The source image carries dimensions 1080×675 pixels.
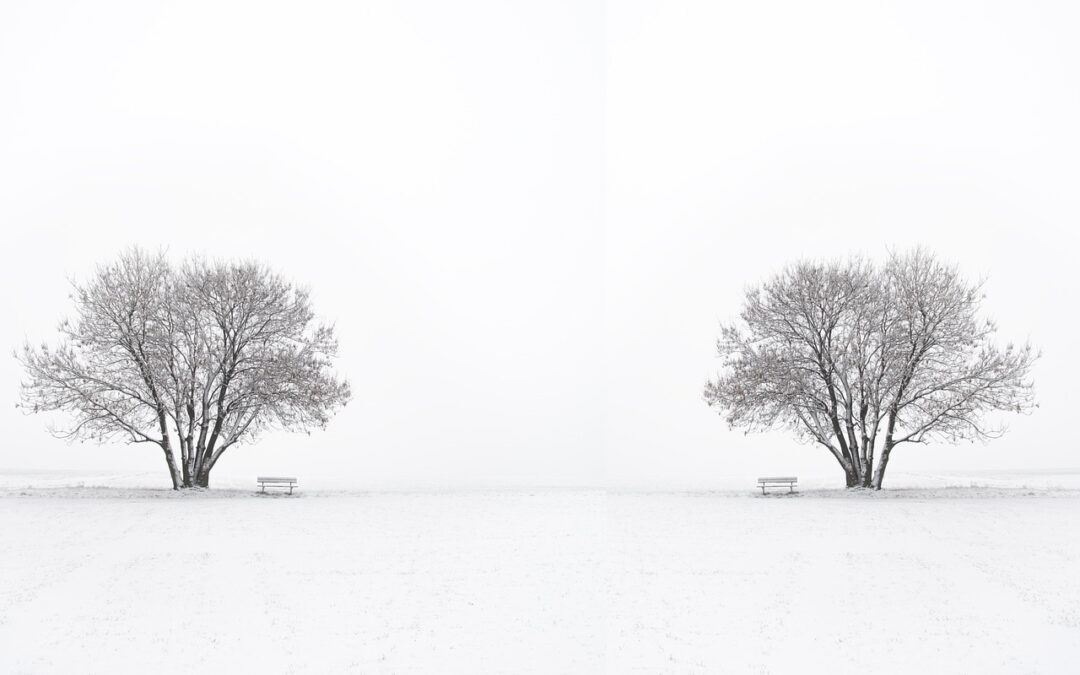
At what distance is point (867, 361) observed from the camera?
28047 millimetres

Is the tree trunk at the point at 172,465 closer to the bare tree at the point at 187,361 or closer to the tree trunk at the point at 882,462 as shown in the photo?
the bare tree at the point at 187,361

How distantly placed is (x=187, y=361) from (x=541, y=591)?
18.4 metres

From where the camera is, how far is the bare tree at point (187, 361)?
27.5 m

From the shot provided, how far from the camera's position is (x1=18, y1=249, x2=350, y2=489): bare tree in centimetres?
2747

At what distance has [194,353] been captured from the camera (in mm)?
28484

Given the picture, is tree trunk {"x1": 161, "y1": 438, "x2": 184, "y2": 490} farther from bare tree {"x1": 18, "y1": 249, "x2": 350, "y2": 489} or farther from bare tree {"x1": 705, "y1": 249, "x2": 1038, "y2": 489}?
bare tree {"x1": 705, "y1": 249, "x2": 1038, "y2": 489}

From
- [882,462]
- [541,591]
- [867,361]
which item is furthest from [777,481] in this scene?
[541,591]

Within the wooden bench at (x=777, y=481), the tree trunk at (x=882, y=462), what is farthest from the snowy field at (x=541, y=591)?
the wooden bench at (x=777, y=481)

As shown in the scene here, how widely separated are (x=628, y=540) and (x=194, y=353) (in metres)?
17.9

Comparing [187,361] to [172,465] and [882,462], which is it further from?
[882,462]

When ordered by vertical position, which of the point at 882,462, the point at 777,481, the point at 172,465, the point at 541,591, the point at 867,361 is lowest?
the point at 541,591

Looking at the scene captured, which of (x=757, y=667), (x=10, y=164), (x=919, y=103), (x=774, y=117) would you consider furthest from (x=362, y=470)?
(x=757, y=667)

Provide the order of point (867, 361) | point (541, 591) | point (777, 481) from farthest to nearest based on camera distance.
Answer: point (777, 481) < point (867, 361) < point (541, 591)

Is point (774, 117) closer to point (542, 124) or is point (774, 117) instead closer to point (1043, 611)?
point (1043, 611)
